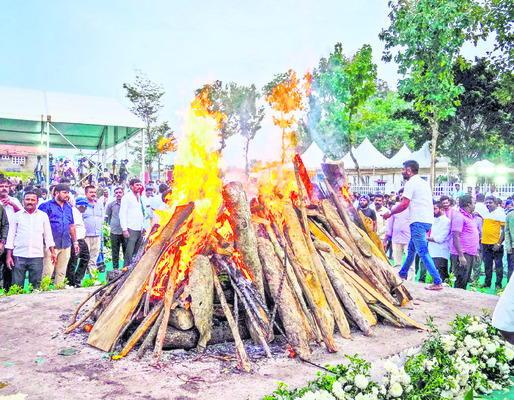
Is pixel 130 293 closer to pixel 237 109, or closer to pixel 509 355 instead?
pixel 509 355

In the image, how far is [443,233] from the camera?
27.2 feet

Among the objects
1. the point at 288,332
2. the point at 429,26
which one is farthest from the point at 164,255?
the point at 429,26

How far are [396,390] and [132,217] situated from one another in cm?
774

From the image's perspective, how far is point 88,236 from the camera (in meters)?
9.62

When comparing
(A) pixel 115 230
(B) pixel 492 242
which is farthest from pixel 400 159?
(A) pixel 115 230

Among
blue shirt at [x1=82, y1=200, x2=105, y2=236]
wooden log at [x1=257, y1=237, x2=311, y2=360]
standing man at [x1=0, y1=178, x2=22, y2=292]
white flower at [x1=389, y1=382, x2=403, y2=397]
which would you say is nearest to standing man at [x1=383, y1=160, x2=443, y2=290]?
wooden log at [x1=257, y1=237, x2=311, y2=360]

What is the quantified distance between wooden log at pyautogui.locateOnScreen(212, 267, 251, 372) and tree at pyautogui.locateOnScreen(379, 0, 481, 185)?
18174 millimetres

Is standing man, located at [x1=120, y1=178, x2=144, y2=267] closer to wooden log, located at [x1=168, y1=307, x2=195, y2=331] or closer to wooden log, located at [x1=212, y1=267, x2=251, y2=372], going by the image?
wooden log, located at [x1=212, y1=267, x2=251, y2=372]

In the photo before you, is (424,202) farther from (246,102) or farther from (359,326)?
(246,102)

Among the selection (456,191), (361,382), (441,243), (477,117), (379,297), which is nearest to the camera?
(361,382)

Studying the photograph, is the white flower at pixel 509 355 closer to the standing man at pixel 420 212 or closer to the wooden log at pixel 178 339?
the standing man at pixel 420 212

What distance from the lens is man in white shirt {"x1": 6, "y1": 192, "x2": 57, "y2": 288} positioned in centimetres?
686

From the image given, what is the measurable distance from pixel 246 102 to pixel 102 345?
79.2 ft

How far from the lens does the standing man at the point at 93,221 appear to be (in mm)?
9586
